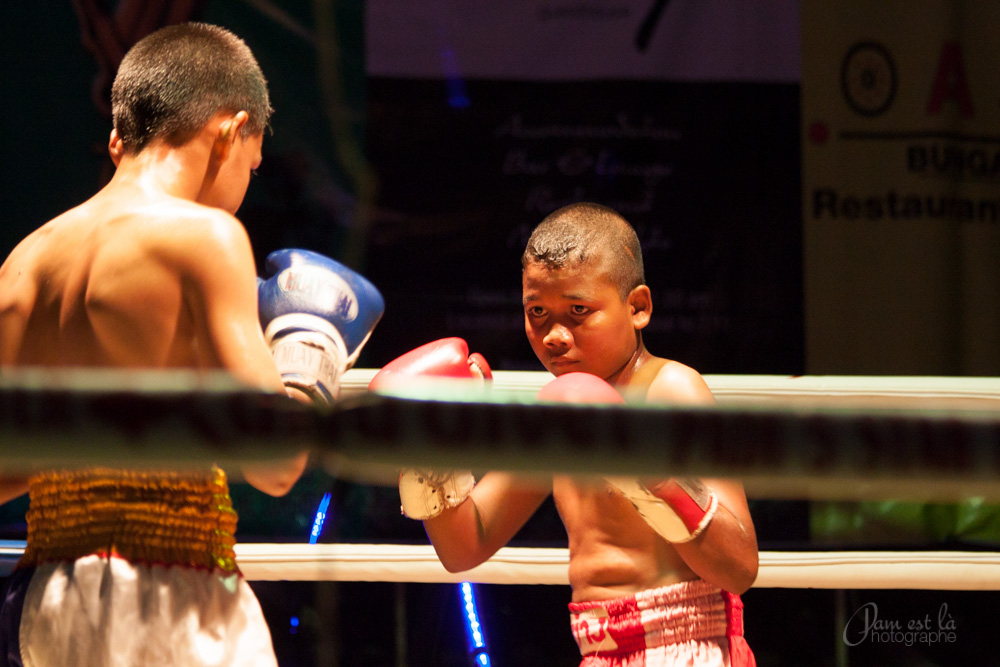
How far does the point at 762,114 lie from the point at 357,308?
65.3 inches

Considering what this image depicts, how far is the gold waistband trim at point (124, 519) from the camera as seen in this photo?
31.4 inches

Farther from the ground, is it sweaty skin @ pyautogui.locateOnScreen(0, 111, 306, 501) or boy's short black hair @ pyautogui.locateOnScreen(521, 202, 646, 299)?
boy's short black hair @ pyautogui.locateOnScreen(521, 202, 646, 299)

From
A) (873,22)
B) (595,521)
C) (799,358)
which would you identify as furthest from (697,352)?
(595,521)

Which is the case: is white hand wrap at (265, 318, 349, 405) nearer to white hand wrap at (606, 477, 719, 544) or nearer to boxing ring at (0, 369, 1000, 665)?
white hand wrap at (606, 477, 719, 544)

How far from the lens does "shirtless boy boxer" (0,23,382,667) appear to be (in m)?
0.78

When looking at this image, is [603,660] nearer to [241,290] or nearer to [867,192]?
[241,290]

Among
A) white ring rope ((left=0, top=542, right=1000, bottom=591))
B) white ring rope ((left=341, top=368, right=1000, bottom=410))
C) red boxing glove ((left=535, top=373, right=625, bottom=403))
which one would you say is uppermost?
white ring rope ((left=341, top=368, right=1000, bottom=410))

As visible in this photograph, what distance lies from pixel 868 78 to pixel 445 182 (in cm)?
115

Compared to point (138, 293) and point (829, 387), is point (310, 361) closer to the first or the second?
point (138, 293)

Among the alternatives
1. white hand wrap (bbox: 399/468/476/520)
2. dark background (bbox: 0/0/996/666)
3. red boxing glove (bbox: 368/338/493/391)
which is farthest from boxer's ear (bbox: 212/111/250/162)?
dark background (bbox: 0/0/996/666)

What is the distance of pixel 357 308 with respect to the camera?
1146 mm

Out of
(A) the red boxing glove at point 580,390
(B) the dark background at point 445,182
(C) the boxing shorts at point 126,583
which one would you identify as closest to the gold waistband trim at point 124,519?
(C) the boxing shorts at point 126,583

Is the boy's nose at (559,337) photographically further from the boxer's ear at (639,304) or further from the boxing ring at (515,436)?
the boxing ring at (515,436)

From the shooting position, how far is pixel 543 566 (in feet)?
4.33
